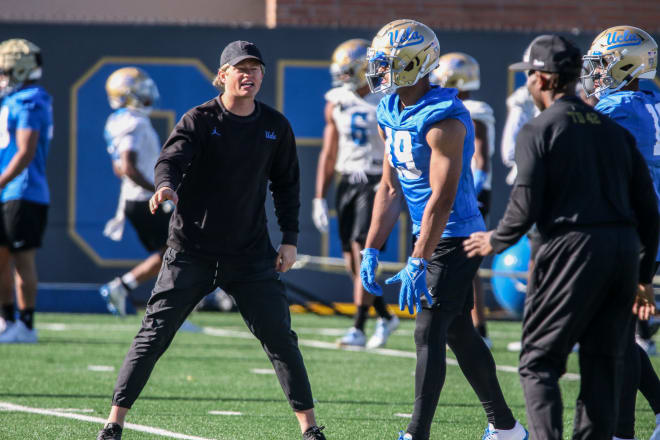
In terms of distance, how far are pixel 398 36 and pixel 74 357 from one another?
4.66 m

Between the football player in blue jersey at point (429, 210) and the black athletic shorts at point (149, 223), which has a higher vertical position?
the football player in blue jersey at point (429, 210)

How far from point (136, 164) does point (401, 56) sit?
5774 mm

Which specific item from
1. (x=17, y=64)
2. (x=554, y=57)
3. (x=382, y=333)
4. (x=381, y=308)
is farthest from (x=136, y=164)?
(x=554, y=57)

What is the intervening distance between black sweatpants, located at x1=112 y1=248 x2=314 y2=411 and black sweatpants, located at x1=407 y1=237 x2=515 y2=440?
0.57 m

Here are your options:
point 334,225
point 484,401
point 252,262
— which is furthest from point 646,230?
point 334,225

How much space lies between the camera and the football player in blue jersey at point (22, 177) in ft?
32.5

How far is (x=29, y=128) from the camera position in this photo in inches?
388

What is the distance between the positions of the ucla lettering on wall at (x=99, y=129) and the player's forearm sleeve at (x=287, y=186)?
793cm

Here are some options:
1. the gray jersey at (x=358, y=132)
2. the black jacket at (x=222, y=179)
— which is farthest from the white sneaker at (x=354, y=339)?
the black jacket at (x=222, y=179)

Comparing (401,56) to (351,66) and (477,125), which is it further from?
(351,66)

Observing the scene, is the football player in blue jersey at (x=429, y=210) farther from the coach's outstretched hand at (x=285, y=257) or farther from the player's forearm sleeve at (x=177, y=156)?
the player's forearm sleeve at (x=177, y=156)

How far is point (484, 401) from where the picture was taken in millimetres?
5816

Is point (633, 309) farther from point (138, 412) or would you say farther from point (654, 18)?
point (654, 18)

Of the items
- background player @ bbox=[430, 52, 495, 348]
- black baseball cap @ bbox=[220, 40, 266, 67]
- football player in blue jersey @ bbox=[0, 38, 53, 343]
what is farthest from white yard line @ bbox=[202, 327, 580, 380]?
black baseball cap @ bbox=[220, 40, 266, 67]
